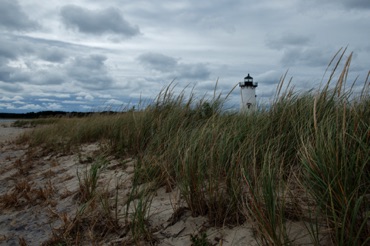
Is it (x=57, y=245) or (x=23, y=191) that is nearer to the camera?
(x=57, y=245)

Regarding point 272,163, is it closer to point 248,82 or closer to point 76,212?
point 76,212

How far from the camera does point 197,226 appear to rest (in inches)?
107

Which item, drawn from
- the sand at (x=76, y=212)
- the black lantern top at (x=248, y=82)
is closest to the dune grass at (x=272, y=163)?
the sand at (x=76, y=212)

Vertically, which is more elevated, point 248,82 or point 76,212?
point 248,82

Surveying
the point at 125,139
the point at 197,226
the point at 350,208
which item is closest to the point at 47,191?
the point at 125,139

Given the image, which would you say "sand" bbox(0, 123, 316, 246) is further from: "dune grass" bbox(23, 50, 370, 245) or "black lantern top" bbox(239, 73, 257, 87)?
"black lantern top" bbox(239, 73, 257, 87)

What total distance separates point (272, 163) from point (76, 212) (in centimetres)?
191

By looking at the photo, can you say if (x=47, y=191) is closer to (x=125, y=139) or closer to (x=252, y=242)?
(x=125, y=139)

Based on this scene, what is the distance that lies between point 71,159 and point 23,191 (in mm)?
1594

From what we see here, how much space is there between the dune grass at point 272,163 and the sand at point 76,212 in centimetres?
11

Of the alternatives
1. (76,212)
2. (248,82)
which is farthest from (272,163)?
(248,82)

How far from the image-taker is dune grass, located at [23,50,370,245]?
2113mm

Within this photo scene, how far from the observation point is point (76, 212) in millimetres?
3232

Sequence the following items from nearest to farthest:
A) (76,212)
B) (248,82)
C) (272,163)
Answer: (272,163) < (76,212) < (248,82)
